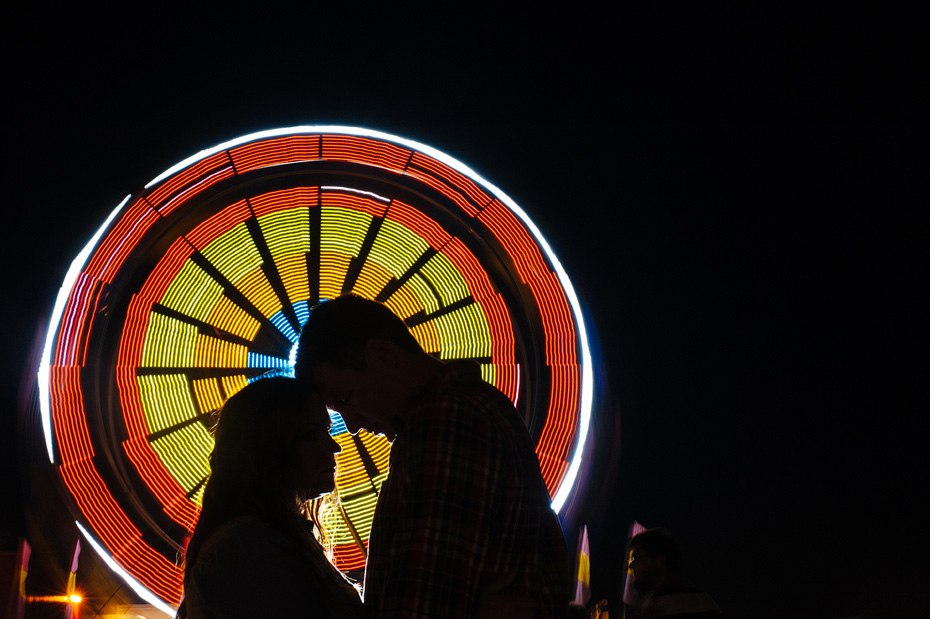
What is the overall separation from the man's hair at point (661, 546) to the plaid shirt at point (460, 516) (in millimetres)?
2164

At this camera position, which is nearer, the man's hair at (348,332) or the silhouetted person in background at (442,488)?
the silhouetted person in background at (442,488)

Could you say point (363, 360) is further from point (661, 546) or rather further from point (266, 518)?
point (661, 546)

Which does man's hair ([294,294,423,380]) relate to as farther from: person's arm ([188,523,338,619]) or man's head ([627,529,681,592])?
man's head ([627,529,681,592])

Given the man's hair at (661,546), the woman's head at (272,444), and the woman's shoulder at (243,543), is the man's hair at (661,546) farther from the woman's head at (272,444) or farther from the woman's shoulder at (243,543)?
the woman's shoulder at (243,543)

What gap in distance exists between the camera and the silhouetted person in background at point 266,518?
1856mm

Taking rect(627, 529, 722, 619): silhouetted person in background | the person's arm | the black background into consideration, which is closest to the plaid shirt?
the person's arm

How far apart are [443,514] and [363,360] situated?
1.81 ft

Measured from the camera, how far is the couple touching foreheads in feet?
5.22

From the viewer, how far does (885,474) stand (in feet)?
14.7

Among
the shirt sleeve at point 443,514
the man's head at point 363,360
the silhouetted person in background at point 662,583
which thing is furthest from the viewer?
the silhouetted person in background at point 662,583

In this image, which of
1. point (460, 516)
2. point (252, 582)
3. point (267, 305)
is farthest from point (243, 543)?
point (267, 305)

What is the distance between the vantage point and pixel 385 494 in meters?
1.79

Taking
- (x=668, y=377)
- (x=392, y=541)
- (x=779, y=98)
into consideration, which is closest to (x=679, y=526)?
(x=668, y=377)

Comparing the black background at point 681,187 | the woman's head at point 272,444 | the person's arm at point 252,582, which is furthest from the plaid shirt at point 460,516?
the black background at point 681,187
